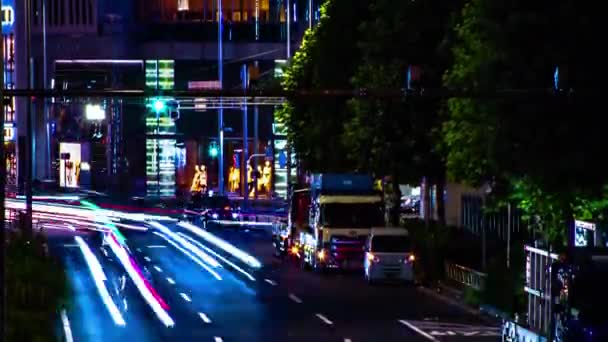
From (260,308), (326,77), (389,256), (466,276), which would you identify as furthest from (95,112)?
(260,308)

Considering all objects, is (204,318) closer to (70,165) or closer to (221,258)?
(221,258)

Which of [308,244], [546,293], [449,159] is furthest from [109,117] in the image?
[546,293]

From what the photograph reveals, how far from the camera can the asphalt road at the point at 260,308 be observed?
121ft

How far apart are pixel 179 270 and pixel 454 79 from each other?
19.8 m

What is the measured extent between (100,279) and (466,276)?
42.3 feet

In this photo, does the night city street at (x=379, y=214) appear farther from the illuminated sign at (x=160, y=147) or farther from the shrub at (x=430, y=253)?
the illuminated sign at (x=160, y=147)

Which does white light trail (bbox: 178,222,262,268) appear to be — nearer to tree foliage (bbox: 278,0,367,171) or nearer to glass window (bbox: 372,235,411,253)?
tree foliage (bbox: 278,0,367,171)

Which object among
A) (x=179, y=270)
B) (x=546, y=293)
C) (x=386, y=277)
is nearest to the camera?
(x=546, y=293)

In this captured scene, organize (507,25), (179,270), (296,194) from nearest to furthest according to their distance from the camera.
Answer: (507,25) → (179,270) → (296,194)

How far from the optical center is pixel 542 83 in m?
37.1

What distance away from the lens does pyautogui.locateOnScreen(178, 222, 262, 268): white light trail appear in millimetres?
61775

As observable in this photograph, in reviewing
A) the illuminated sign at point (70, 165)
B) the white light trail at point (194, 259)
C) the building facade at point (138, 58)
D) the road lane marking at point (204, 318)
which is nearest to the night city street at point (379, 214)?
the road lane marking at point (204, 318)

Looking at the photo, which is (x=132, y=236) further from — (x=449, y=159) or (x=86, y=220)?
(x=449, y=159)

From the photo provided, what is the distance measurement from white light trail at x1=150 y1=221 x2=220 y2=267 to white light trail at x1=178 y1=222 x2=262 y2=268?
1.06 meters
